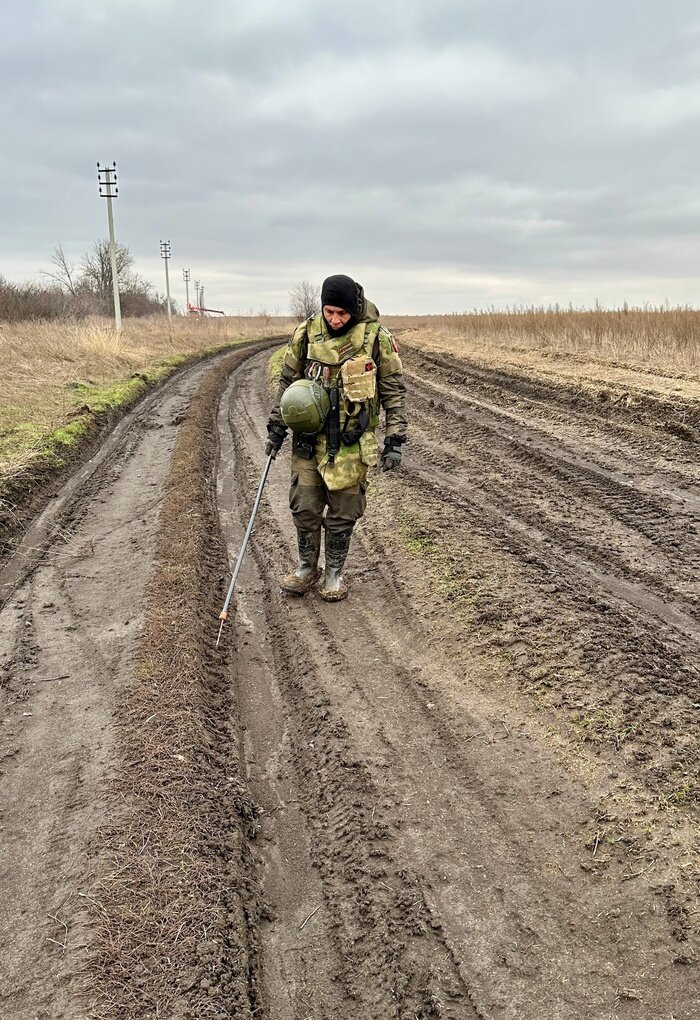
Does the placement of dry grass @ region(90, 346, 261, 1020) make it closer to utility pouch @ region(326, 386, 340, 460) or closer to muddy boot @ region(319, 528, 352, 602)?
muddy boot @ region(319, 528, 352, 602)

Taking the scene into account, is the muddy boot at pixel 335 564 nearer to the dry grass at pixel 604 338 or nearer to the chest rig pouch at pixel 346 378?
the chest rig pouch at pixel 346 378

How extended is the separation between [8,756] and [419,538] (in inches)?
135

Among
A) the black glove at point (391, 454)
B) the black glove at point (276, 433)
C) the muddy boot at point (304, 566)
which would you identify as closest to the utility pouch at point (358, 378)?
the black glove at point (391, 454)

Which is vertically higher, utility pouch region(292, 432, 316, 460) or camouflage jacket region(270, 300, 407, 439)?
camouflage jacket region(270, 300, 407, 439)

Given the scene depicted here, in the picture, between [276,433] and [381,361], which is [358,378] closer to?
[381,361]

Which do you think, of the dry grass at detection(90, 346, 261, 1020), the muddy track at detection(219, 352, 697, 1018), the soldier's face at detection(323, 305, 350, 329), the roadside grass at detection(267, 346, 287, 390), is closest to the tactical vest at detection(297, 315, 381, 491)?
the soldier's face at detection(323, 305, 350, 329)

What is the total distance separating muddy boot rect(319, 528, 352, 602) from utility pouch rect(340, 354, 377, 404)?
98cm

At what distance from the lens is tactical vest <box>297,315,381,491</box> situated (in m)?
4.41

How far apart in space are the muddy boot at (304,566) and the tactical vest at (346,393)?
0.55m

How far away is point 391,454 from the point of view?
456 centimetres

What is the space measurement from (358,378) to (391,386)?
1.06 ft

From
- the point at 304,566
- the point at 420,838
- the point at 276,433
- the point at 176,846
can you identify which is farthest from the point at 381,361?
the point at 176,846

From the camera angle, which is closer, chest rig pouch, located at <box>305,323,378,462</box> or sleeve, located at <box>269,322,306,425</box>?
chest rig pouch, located at <box>305,323,378,462</box>

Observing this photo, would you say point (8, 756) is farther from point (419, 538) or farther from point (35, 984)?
point (419, 538)
